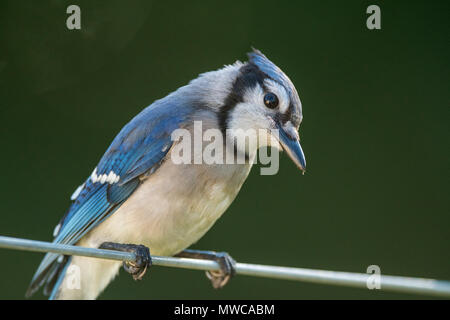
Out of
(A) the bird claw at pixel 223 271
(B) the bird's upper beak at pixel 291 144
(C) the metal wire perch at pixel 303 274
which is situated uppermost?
(B) the bird's upper beak at pixel 291 144

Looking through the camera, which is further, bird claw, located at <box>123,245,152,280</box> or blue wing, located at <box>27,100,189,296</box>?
blue wing, located at <box>27,100,189,296</box>

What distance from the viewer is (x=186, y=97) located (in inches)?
75.0

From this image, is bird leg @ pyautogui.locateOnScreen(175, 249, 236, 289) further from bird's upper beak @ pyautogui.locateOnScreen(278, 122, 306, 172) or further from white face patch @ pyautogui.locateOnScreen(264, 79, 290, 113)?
white face patch @ pyautogui.locateOnScreen(264, 79, 290, 113)

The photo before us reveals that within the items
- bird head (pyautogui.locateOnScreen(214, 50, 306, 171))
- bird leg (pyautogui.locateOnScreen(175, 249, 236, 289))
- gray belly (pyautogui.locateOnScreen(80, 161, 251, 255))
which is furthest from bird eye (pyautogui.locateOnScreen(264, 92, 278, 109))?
bird leg (pyautogui.locateOnScreen(175, 249, 236, 289))

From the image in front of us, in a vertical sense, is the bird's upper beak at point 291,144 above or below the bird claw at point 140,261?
above

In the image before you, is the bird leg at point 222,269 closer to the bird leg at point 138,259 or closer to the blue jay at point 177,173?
the blue jay at point 177,173

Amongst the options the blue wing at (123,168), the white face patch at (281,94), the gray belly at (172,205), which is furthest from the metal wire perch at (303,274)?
the white face patch at (281,94)

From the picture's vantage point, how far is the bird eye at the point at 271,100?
5.85 feet

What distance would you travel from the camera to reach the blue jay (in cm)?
172

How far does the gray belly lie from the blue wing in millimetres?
42

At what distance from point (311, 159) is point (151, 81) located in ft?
2.87

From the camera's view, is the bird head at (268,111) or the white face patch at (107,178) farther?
the white face patch at (107,178)

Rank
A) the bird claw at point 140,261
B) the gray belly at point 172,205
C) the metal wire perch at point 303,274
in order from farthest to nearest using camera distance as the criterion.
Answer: the gray belly at point 172,205 < the bird claw at point 140,261 < the metal wire perch at point 303,274

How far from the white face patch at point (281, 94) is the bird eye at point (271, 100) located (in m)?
0.01
